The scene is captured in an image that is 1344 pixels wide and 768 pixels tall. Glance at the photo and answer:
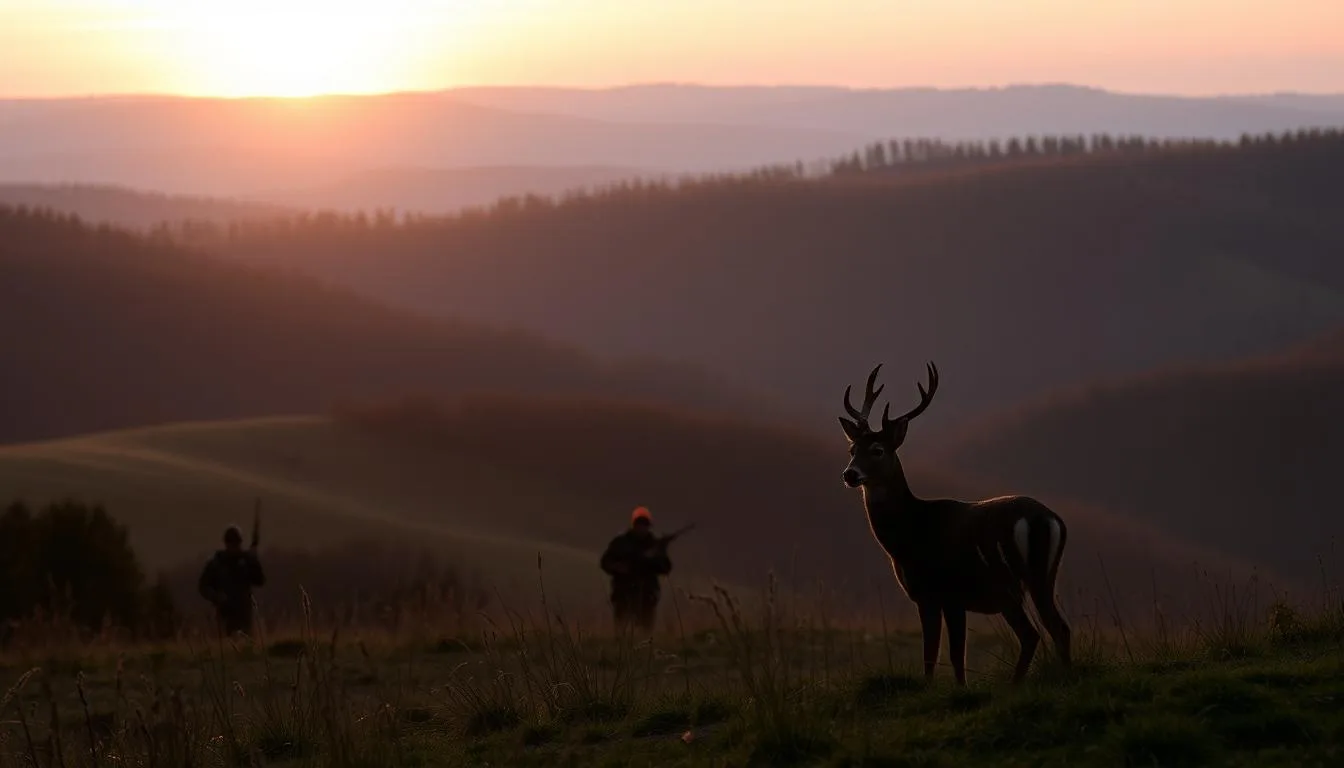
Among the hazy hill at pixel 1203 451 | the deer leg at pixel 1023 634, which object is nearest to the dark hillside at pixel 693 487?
the hazy hill at pixel 1203 451

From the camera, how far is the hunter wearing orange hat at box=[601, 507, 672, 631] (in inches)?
677

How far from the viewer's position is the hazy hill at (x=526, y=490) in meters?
51.5

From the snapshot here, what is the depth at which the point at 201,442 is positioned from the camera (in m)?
66.9

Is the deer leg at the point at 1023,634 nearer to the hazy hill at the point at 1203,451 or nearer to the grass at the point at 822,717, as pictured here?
the grass at the point at 822,717

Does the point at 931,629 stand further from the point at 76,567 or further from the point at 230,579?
the point at 76,567

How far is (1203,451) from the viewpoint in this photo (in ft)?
368

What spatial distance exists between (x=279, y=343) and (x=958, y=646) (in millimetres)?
143142

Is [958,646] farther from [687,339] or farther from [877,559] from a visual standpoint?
[687,339]

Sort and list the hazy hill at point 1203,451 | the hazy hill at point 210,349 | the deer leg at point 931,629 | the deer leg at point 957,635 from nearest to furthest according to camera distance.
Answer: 1. the deer leg at point 957,635
2. the deer leg at point 931,629
3. the hazy hill at point 1203,451
4. the hazy hill at point 210,349

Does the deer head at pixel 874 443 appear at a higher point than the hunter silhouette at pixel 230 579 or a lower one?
higher

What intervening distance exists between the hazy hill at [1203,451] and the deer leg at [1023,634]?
296 ft

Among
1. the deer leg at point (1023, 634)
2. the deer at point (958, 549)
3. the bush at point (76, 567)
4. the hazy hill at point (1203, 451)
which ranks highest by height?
the deer at point (958, 549)

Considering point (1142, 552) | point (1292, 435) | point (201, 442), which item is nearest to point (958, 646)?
point (201, 442)

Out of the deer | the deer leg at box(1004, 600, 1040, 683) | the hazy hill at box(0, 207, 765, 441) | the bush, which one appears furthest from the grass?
Result: the hazy hill at box(0, 207, 765, 441)
